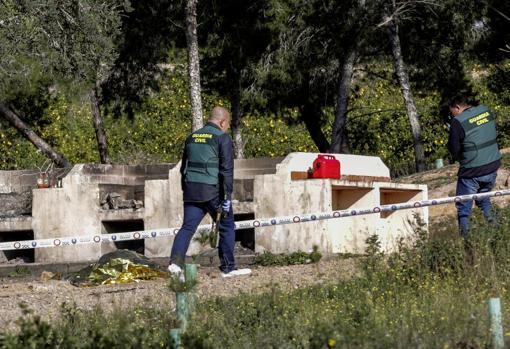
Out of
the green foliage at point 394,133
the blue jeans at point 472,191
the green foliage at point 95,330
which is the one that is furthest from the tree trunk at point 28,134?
the green foliage at point 95,330

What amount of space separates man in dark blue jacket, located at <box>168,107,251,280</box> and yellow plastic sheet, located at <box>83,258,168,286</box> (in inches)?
53.4

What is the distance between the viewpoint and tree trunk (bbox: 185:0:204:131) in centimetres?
2280

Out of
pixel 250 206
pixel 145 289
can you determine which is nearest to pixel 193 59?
pixel 250 206

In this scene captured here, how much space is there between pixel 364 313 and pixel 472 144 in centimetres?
435

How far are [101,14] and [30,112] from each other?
6.71m

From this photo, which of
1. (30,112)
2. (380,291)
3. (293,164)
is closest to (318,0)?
(30,112)

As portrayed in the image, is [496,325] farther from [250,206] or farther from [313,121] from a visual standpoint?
[313,121]

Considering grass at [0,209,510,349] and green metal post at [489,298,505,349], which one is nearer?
green metal post at [489,298,505,349]

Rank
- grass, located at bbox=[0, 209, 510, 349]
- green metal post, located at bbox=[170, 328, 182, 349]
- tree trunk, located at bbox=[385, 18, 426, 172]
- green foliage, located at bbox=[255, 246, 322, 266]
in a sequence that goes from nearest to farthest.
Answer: green metal post, located at bbox=[170, 328, 182, 349], grass, located at bbox=[0, 209, 510, 349], green foliage, located at bbox=[255, 246, 322, 266], tree trunk, located at bbox=[385, 18, 426, 172]

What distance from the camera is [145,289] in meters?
11.7

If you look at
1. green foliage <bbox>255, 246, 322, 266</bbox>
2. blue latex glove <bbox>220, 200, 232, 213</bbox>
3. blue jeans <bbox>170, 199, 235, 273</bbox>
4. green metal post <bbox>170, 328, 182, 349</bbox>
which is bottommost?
green metal post <bbox>170, 328, 182, 349</bbox>

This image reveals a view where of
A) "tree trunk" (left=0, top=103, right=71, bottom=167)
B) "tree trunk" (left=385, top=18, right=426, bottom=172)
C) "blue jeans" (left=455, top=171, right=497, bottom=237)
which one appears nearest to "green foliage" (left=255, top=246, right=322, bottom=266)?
"blue jeans" (left=455, top=171, right=497, bottom=237)

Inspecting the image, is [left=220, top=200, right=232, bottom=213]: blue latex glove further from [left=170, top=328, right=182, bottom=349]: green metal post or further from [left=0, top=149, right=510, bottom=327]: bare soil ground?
[left=170, top=328, right=182, bottom=349]: green metal post

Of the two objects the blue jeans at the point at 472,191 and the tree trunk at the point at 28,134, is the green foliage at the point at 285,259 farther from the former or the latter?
the tree trunk at the point at 28,134
